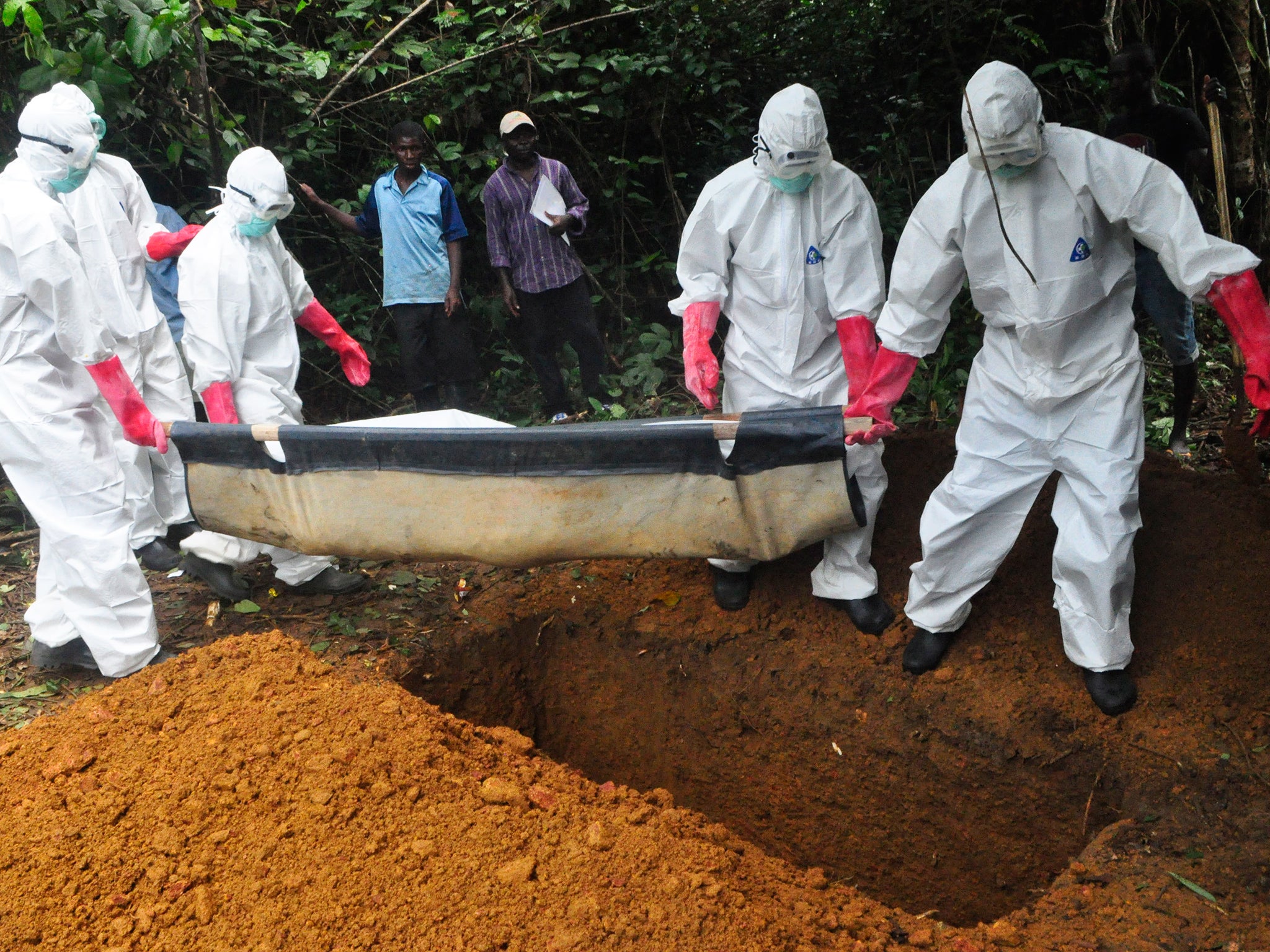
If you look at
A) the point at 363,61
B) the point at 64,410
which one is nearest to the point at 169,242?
the point at 64,410

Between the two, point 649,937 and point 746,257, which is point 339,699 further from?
point 746,257

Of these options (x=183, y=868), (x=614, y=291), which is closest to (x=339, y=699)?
(x=183, y=868)

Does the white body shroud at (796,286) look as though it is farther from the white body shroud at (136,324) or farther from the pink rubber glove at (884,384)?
the white body shroud at (136,324)

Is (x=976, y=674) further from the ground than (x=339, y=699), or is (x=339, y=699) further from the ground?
(x=339, y=699)

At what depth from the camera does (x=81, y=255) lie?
369 cm

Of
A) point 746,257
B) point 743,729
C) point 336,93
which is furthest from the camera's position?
point 336,93

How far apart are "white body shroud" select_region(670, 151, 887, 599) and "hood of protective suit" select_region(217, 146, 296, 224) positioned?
1.51 metres

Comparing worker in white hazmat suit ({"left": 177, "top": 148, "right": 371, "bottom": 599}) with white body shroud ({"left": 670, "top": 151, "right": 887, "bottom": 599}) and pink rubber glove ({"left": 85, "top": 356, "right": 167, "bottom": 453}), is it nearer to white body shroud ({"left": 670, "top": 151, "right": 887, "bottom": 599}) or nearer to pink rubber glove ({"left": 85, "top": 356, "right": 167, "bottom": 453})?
pink rubber glove ({"left": 85, "top": 356, "right": 167, "bottom": 453})

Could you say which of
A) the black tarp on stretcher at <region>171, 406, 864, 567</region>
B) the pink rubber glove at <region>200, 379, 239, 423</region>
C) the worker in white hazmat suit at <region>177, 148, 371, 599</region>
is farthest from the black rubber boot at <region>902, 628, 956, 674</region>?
the pink rubber glove at <region>200, 379, 239, 423</region>

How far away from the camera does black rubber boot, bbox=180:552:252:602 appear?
388 centimetres

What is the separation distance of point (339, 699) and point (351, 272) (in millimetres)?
4162

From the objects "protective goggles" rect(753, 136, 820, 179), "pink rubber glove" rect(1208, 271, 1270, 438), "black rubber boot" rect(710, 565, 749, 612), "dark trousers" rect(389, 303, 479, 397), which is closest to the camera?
"pink rubber glove" rect(1208, 271, 1270, 438)

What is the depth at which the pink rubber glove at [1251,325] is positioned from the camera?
2492mm

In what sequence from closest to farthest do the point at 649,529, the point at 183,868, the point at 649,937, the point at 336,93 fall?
the point at 649,937, the point at 183,868, the point at 649,529, the point at 336,93
